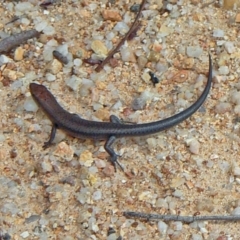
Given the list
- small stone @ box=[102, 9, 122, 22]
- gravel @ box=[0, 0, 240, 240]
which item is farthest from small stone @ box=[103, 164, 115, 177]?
small stone @ box=[102, 9, 122, 22]

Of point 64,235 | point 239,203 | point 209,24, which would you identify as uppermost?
point 209,24

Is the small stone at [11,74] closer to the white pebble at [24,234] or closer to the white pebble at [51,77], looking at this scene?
the white pebble at [51,77]

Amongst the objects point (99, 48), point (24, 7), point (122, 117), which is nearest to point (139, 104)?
point (122, 117)

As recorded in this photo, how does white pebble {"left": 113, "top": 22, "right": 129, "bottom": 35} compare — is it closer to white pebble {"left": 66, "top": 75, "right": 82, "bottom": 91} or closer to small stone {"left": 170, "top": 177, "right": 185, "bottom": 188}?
white pebble {"left": 66, "top": 75, "right": 82, "bottom": 91}

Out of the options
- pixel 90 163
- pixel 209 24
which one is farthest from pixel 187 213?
pixel 209 24

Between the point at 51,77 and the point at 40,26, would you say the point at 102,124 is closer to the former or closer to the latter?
the point at 51,77

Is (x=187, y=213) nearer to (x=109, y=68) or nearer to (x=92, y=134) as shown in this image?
(x=92, y=134)

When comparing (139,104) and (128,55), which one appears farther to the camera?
(128,55)
